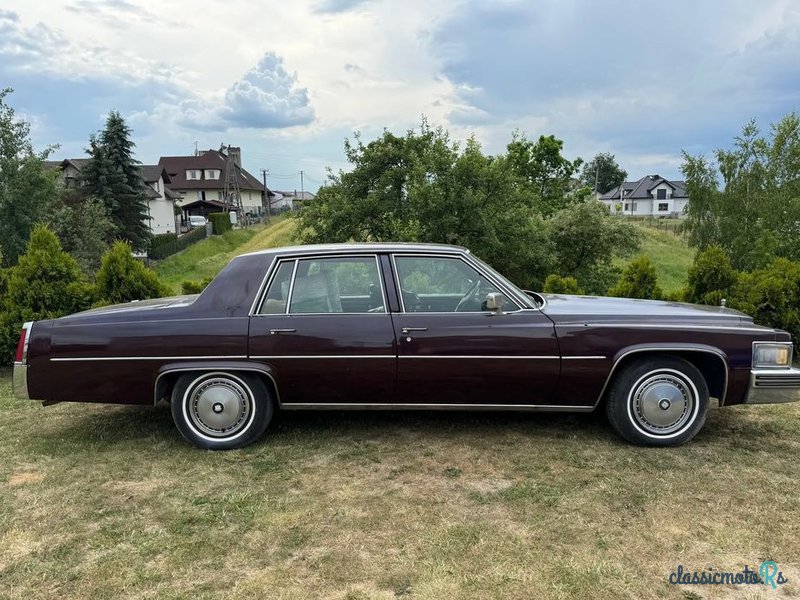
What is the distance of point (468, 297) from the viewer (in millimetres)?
4551

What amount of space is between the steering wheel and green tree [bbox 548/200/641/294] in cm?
1752

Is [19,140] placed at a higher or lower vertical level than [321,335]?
higher

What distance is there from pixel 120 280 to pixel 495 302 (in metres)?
5.76

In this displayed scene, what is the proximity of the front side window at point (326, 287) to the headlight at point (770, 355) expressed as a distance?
9.14 ft

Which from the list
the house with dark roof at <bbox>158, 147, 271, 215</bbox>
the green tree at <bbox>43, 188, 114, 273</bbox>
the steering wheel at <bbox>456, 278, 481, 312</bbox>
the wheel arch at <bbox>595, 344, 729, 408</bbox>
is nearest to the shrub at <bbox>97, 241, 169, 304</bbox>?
the steering wheel at <bbox>456, 278, 481, 312</bbox>

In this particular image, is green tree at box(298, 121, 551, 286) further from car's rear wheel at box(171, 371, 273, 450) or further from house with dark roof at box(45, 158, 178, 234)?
house with dark roof at box(45, 158, 178, 234)

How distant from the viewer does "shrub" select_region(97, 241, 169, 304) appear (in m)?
7.85

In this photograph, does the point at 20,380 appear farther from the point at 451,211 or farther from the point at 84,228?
the point at 84,228

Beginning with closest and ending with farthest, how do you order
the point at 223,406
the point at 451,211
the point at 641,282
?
the point at 223,406, the point at 641,282, the point at 451,211

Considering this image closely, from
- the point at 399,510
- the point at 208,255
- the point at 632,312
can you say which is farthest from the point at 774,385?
the point at 208,255

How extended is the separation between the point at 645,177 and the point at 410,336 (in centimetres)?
9047

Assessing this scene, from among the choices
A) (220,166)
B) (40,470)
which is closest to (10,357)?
(40,470)

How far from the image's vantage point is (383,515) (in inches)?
134

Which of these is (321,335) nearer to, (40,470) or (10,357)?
(40,470)
